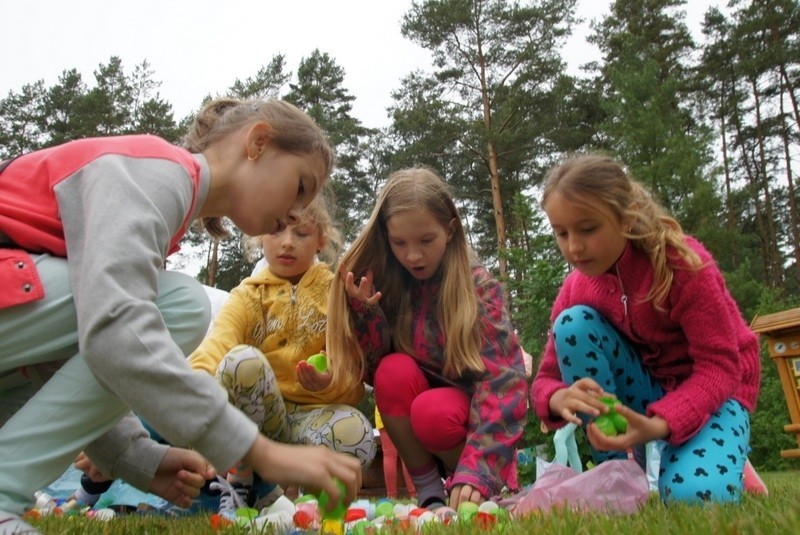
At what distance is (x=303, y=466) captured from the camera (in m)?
1.31

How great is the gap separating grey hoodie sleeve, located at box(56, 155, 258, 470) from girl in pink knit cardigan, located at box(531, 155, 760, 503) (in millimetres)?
1170

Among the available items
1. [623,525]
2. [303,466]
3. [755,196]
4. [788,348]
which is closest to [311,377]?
[303,466]

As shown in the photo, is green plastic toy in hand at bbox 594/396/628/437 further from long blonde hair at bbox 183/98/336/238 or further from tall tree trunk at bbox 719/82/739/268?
tall tree trunk at bbox 719/82/739/268

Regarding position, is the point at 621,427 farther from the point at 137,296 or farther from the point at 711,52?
the point at 711,52

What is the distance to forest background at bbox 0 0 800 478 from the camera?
16.2 metres

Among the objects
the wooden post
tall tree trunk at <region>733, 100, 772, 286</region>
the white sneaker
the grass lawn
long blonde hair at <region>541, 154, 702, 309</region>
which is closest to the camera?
the grass lawn

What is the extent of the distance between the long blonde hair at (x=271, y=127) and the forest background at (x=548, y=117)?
988cm

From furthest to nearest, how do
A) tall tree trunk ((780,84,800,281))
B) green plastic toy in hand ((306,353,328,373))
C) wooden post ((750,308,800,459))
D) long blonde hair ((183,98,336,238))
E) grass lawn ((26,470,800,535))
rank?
1. tall tree trunk ((780,84,800,281))
2. wooden post ((750,308,800,459))
3. green plastic toy in hand ((306,353,328,373))
4. long blonde hair ((183,98,336,238))
5. grass lawn ((26,470,800,535))

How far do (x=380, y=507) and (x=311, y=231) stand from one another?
130 centimetres

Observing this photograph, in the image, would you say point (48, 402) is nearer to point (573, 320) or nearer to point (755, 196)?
point (573, 320)

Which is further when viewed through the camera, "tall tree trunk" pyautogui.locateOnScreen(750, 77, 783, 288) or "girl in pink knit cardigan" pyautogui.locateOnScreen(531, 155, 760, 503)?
"tall tree trunk" pyautogui.locateOnScreen(750, 77, 783, 288)

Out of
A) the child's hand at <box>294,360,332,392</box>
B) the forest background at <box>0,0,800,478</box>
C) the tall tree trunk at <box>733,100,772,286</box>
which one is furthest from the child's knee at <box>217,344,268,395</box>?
the tall tree trunk at <box>733,100,772,286</box>

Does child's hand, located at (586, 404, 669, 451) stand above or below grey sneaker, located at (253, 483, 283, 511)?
above

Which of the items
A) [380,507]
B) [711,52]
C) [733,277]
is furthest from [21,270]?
[711,52]
